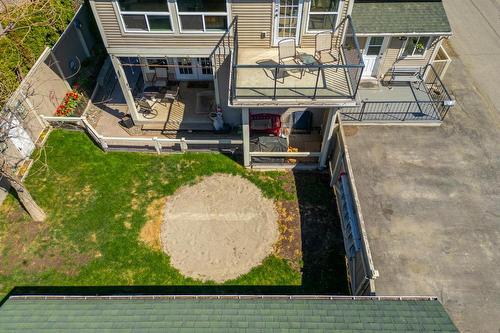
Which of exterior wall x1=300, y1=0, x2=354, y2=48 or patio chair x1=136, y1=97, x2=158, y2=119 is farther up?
exterior wall x1=300, y1=0, x2=354, y2=48

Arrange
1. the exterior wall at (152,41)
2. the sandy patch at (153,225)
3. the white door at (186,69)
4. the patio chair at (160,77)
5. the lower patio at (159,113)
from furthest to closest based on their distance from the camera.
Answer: the patio chair at (160,77) → the white door at (186,69) → the lower patio at (159,113) → the exterior wall at (152,41) → the sandy patch at (153,225)

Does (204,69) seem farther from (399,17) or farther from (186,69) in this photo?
(399,17)

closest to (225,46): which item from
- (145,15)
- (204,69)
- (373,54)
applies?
(145,15)

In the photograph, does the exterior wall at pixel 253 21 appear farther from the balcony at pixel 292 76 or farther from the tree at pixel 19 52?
the tree at pixel 19 52

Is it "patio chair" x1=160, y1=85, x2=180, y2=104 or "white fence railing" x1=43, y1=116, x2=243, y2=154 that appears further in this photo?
"patio chair" x1=160, y1=85, x2=180, y2=104

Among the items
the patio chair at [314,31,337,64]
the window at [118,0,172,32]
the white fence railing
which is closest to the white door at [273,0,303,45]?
the patio chair at [314,31,337,64]

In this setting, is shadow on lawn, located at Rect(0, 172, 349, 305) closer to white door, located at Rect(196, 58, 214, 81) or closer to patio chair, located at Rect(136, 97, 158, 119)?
patio chair, located at Rect(136, 97, 158, 119)

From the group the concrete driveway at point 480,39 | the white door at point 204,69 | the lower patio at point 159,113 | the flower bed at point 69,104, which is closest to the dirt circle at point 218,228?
the lower patio at point 159,113

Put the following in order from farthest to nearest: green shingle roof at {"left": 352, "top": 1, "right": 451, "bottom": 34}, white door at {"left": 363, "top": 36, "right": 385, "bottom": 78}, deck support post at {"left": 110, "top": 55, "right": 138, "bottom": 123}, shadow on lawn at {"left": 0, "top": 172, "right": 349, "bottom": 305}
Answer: white door at {"left": 363, "top": 36, "right": 385, "bottom": 78}, green shingle roof at {"left": 352, "top": 1, "right": 451, "bottom": 34}, deck support post at {"left": 110, "top": 55, "right": 138, "bottom": 123}, shadow on lawn at {"left": 0, "top": 172, "right": 349, "bottom": 305}
